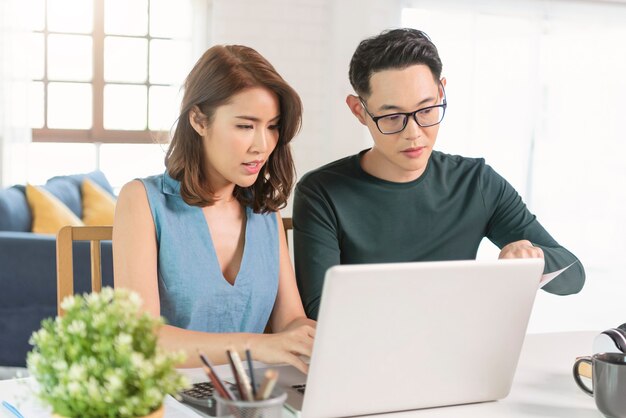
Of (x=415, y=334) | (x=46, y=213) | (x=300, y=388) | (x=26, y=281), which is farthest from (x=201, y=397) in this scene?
(x=46, y=213)

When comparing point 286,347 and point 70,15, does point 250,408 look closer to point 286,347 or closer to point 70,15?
point 286,347

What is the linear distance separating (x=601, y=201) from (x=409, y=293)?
5.09m

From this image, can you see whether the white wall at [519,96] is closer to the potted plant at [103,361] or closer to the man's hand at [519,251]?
the man's hand at [519,251]

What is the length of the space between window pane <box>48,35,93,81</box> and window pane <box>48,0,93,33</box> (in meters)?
0.06

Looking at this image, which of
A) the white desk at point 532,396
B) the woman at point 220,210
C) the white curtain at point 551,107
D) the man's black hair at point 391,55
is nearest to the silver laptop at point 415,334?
the white desk at point 532,396

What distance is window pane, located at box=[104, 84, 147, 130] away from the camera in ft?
18.0

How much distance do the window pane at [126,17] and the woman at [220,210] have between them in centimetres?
398

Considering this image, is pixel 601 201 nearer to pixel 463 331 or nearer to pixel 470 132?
pixel 470 132

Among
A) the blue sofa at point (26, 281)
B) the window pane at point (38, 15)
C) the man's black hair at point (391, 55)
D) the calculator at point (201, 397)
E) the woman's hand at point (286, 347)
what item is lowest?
the blue sofa at point (26, 281)

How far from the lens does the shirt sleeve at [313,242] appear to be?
72.2 inches

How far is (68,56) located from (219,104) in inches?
161

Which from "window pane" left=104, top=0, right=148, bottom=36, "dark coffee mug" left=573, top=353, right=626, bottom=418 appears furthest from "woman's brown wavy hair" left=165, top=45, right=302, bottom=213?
"window pane" left=104, top=0, right=148, bottom=36

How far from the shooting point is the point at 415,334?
→ 112 centimetres

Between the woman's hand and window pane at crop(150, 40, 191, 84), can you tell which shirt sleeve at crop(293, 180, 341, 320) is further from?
window pane at crop(150, 40, 191, 84)
